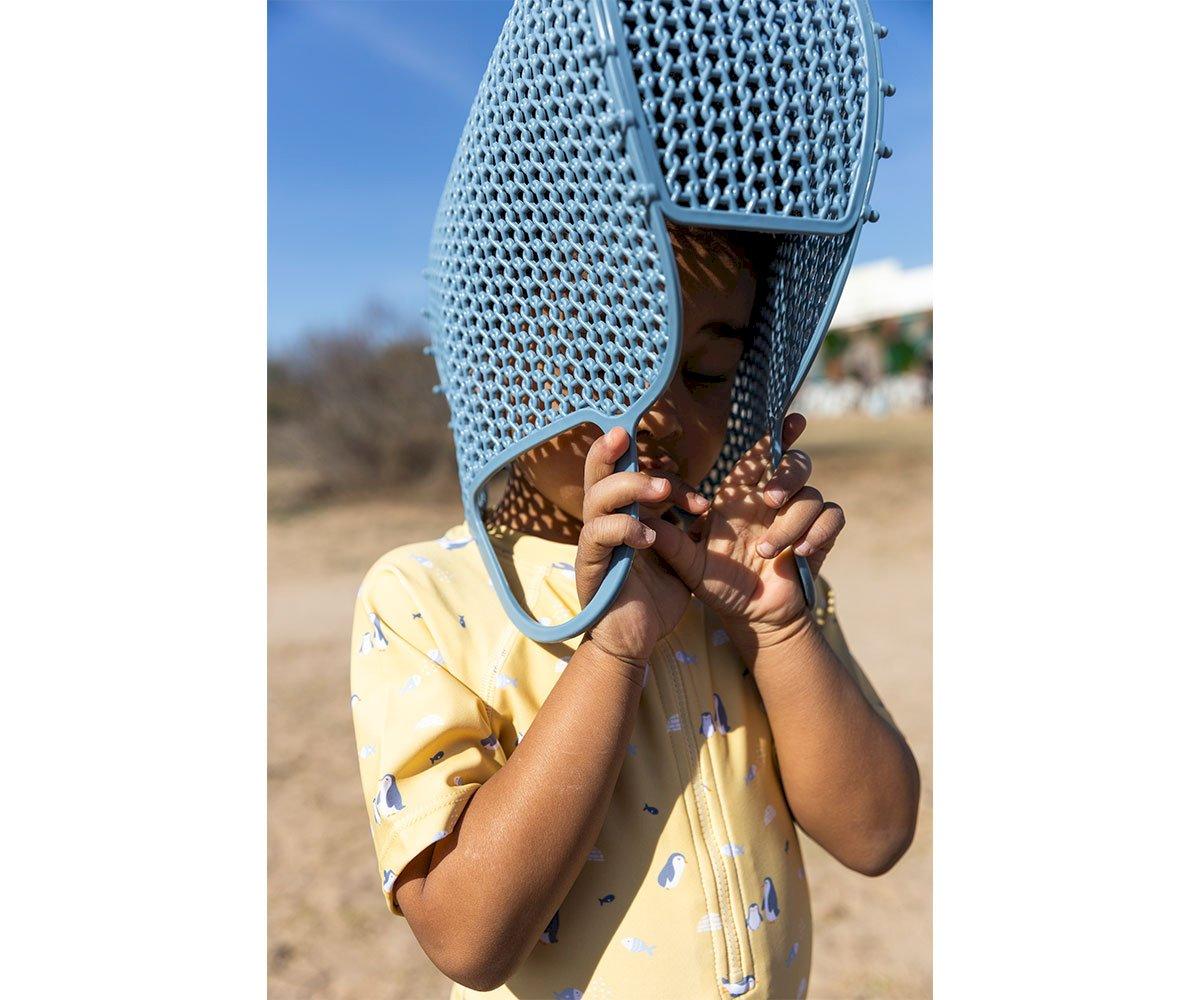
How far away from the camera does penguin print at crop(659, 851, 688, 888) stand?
1231 mm

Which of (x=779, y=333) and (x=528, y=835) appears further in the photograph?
(x=779, y=333)

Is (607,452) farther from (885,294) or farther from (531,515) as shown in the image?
(885,294)

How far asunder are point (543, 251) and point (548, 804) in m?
0.63

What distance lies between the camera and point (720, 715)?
1.33 meters

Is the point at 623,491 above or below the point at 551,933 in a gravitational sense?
above

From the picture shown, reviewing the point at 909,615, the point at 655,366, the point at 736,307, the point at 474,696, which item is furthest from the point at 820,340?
the point at 909,615

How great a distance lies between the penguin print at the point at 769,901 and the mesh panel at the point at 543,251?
66 cm

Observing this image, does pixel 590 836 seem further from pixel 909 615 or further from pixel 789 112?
pixel 909 615

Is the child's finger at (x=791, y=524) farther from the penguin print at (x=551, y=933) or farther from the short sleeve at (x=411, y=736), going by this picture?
the penguin print at (x=551, y=933)

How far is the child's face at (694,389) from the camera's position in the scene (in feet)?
3.70

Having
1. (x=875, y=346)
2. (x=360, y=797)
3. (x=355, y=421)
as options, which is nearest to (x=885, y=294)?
(x=875, y=346)

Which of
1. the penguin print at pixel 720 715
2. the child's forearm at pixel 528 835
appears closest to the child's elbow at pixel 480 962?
the child's forearm at pixel 528 835

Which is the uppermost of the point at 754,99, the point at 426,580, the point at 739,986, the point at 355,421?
the point at 754,99
